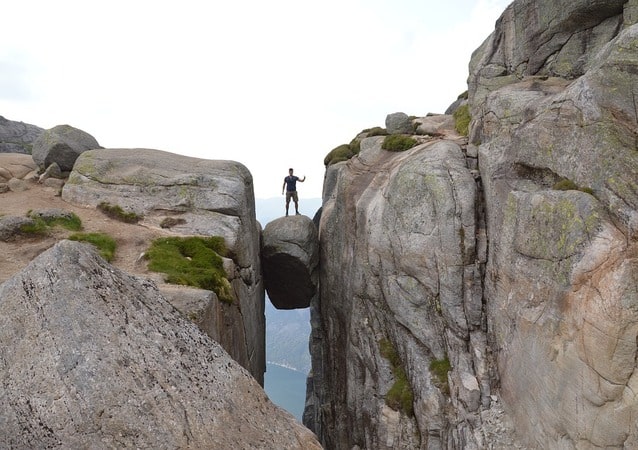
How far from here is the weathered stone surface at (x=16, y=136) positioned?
186ft

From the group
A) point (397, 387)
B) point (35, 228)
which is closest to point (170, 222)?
point (35, 228)

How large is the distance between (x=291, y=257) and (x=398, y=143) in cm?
1296

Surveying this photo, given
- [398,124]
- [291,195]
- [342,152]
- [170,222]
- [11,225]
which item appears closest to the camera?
[11,225]

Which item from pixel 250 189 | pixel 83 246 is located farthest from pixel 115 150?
pixel 83 246

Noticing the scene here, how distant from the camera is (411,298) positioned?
83.1 feet

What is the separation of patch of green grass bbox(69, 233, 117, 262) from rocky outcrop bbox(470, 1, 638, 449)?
66.0 feet

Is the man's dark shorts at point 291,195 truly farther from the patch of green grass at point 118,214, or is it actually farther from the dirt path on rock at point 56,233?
the dirt path on rock at point 56,233

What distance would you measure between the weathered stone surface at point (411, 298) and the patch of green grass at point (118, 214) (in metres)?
15.3

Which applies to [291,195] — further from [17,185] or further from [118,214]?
[17,185]

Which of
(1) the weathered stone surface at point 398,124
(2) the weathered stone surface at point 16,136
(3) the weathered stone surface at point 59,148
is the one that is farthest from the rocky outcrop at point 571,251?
(2) the weathered stone surface at point 16,136

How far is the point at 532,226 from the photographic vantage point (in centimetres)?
1892

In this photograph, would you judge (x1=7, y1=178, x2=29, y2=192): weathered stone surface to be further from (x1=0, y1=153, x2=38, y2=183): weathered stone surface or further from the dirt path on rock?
(x1=0, y1=153, x2=38, y2=183): weathered stone surface

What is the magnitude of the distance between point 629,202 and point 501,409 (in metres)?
11.0

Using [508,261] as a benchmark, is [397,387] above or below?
below
